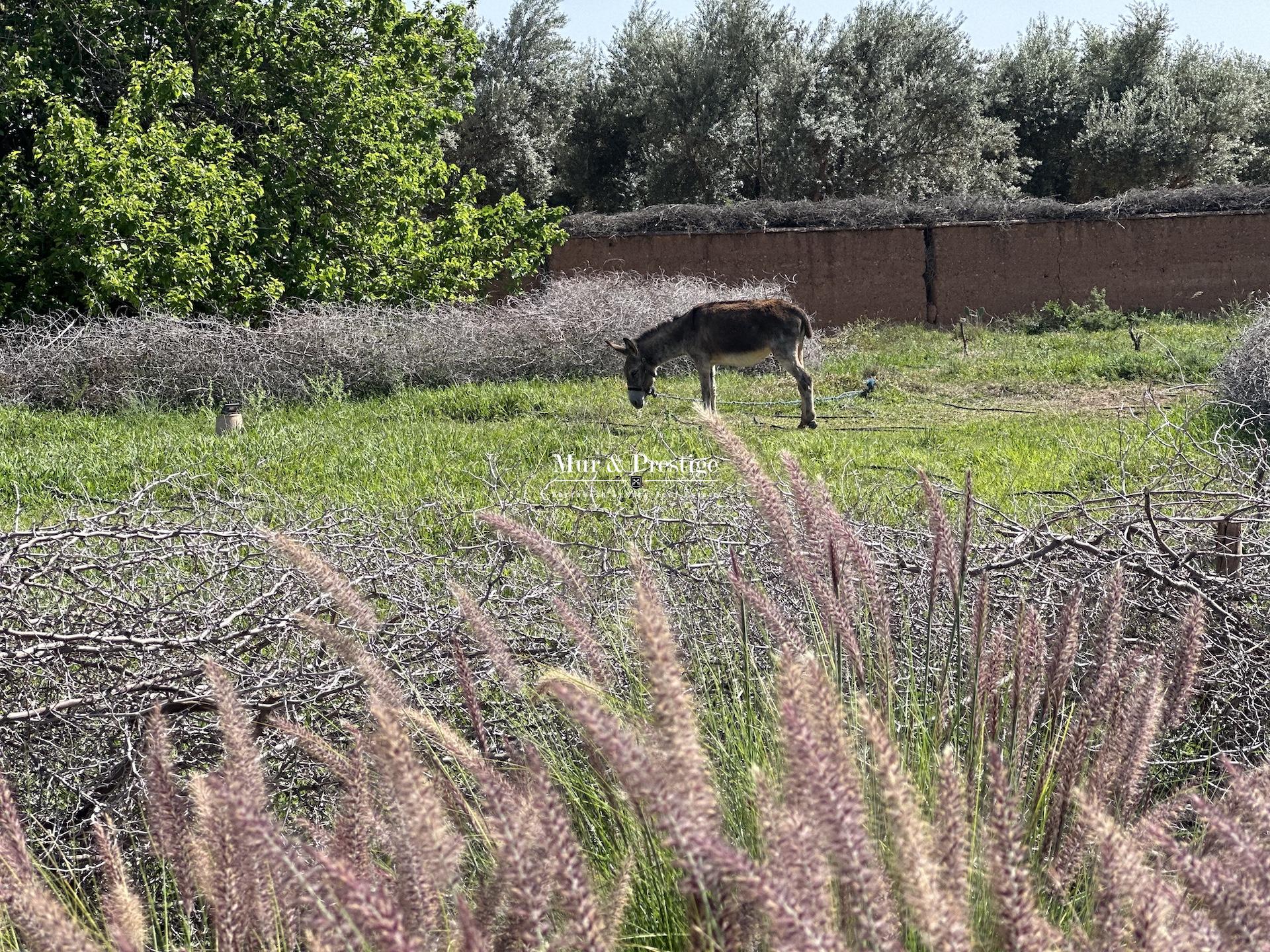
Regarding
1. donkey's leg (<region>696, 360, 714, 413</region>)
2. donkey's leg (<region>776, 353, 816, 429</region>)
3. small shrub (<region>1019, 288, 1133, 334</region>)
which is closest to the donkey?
donkey's leg (<region>696, 360, 714, 413</region>)

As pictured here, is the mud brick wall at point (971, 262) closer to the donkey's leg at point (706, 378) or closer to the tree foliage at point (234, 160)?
the tree foliage at point (234, 160)

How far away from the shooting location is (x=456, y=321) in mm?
15867

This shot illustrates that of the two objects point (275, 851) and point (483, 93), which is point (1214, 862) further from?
point (483, 93)

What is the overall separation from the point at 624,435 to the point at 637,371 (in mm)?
3116

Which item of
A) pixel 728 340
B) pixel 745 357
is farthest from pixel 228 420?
pixel 745 357

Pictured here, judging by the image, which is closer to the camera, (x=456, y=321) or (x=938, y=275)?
(x=456, y=321)

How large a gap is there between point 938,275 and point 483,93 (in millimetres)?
16417

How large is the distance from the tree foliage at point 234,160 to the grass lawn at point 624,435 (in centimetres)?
418

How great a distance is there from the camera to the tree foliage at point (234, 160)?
1586cm

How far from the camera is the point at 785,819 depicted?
938mm

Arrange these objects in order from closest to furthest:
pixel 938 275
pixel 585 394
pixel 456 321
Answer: pixel 585 394, pixel 456 321, pixel 938 275

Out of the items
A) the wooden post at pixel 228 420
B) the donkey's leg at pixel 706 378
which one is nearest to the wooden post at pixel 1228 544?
the wooden post at pixel 228 420

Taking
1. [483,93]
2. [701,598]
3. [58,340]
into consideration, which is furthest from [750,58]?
[701,598]

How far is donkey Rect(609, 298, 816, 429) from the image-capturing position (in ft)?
44.7
